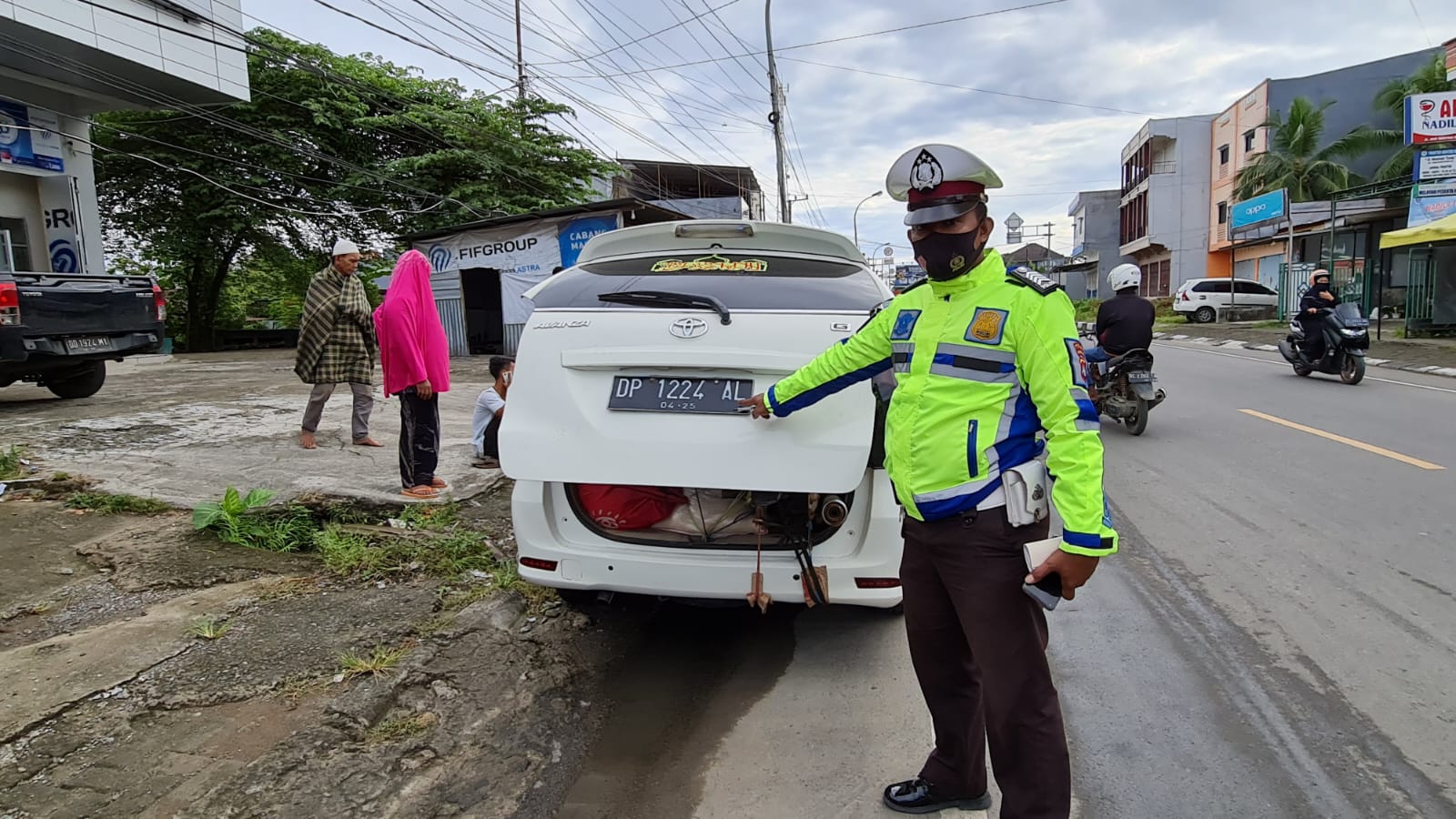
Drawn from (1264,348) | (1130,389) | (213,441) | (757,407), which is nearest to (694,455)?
(757,407)

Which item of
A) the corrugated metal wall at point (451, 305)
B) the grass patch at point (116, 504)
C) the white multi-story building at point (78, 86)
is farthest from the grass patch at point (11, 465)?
the corrugated metal wall at point (451, 305)

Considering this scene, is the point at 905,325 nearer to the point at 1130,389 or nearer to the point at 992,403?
the point at 992,403

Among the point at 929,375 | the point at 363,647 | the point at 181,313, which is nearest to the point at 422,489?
the point at 363,647

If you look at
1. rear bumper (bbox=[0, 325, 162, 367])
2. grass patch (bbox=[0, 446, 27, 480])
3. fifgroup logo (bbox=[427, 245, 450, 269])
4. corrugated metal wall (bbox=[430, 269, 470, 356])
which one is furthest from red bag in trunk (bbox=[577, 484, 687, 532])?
fifgroup logo (bbox=[427, 245, 450, 269])

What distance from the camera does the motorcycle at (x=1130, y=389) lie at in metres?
8.12

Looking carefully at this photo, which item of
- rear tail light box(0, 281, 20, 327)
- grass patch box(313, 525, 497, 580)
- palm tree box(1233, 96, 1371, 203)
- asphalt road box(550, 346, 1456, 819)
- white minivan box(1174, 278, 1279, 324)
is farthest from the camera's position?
palm tree box(1233, 96, 1371, 203)

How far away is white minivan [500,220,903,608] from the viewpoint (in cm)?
288

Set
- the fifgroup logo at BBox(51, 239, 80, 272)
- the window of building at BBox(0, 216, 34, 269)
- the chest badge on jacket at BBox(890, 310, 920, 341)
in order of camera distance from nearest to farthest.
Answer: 1. the chest badge on jacket at BBox(890, 310, 920, 341)
2. the window of building at BBox(0, 216, 34, 269)
3. the fifgroup logo at BBox(51, 239, 80, 272)

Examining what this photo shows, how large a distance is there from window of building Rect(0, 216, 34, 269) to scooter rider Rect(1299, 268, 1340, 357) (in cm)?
2018

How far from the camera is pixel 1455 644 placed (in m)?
3.43

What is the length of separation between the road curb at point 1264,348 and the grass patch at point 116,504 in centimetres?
1585

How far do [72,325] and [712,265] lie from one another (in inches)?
299

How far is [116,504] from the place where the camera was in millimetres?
4930

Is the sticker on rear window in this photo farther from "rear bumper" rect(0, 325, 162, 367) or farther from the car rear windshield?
"rear bumper" rect(0, 325, 162, 367)
